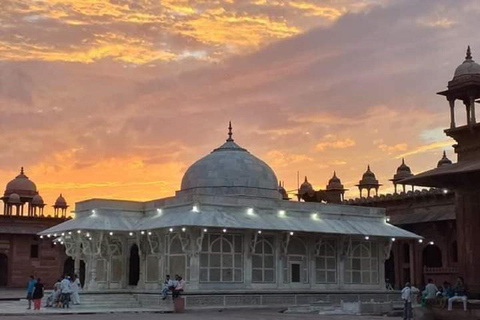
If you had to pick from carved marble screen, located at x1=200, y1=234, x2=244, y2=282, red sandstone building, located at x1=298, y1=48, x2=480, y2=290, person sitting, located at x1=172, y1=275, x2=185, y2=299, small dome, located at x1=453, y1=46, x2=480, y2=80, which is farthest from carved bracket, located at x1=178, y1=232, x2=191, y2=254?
small dome, located at x1=453, y1=46, x2=480, y2=80

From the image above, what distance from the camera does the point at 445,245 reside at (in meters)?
46.0

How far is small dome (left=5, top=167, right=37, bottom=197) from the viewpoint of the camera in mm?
64812

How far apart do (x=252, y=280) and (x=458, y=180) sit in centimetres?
1245

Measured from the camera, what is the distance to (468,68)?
2436cm

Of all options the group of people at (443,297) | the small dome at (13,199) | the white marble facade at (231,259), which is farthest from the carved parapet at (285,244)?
the small dome at (13,199)

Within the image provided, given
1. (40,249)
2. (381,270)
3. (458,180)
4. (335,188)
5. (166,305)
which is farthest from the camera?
(335,188)

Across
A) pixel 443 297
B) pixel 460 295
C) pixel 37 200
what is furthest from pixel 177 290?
pixel 37 200

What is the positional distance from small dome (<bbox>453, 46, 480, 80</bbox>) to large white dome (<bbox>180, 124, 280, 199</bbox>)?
44.1 feet

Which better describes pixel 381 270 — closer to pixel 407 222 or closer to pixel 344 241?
pixel 344 241

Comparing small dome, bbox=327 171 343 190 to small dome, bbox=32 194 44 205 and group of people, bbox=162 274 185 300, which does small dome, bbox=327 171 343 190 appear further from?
group of people, bbox=162 274 185 300

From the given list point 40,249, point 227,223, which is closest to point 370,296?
point 227,223

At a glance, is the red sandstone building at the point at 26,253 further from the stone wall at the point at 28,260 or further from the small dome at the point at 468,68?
the small dome at the point at 468,68

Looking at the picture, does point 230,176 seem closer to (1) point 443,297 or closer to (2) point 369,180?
(1) point 443,297

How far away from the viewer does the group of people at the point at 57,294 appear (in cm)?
2742
